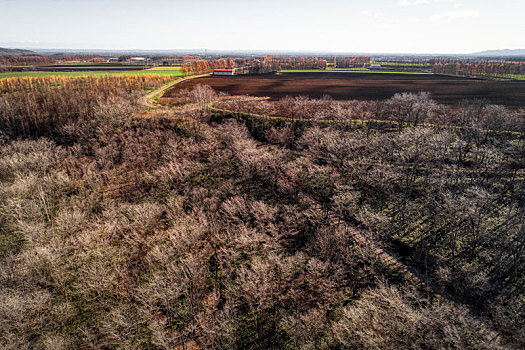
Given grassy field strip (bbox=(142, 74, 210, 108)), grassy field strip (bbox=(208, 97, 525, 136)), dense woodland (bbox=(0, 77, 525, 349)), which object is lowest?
dense woodland (bbox=(0, 77, 525, 349))

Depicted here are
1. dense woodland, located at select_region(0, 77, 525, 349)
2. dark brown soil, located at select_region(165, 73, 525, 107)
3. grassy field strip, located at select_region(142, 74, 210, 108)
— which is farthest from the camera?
grassy field strip, located at select_region(142, 74, 210, 108)

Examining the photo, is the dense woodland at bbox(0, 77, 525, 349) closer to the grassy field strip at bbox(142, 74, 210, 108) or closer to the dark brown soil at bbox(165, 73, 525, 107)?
the grassy field strip at bbox(142, 74, 210, 108)

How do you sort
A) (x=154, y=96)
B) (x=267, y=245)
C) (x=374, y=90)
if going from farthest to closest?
(x=374, y=90), (x=154, y=96), (x=267, y=245)

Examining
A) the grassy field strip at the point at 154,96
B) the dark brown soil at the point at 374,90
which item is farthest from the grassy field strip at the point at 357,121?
the dark brown soil at the point at 374,90

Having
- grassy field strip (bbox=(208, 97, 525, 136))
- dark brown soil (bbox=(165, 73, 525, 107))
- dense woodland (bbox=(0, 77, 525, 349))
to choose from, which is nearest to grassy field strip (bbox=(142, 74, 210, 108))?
dark brown soil (bbox=(165, 73, 525, 107))

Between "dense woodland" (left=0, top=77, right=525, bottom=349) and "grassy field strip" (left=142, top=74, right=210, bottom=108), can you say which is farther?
"grassy field strip" (left=142, top=74, right=210, bottom=108)

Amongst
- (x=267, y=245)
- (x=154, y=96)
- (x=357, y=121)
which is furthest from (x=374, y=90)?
(x=267, y=245)

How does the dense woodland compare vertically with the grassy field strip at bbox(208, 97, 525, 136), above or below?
below

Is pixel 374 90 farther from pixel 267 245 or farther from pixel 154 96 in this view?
pixel 267 245

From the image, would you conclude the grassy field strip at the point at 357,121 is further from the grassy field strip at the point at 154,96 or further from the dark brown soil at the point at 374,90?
the dark brown soil at the point at 374,90
